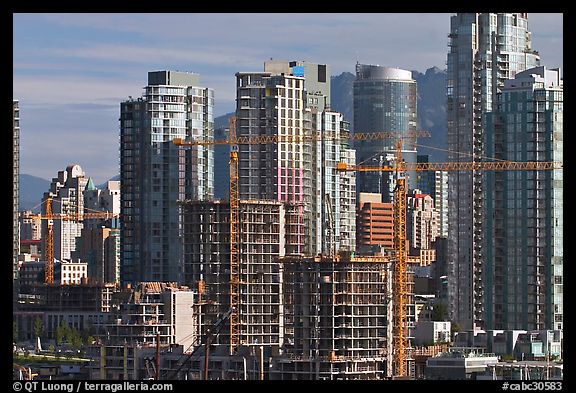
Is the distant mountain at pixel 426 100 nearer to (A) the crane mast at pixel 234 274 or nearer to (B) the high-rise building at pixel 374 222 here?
(B) the high-rise building at pixel 374 222

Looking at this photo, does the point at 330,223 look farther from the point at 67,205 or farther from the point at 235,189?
the point at 67,205

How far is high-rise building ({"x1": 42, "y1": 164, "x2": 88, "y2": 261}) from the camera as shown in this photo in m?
37.4

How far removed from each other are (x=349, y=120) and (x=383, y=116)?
7.01 ft

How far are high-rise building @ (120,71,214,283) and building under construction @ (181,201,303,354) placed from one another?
531 cm

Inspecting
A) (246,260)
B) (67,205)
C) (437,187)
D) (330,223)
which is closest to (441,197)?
(437,187)

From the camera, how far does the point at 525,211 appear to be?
2555 cm

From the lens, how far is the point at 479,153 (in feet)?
93.6

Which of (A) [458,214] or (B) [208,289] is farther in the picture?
(A) [458,214]

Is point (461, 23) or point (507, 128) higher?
point (461, 23)

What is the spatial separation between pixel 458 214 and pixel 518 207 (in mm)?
3248

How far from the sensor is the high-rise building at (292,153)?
28781 mm
